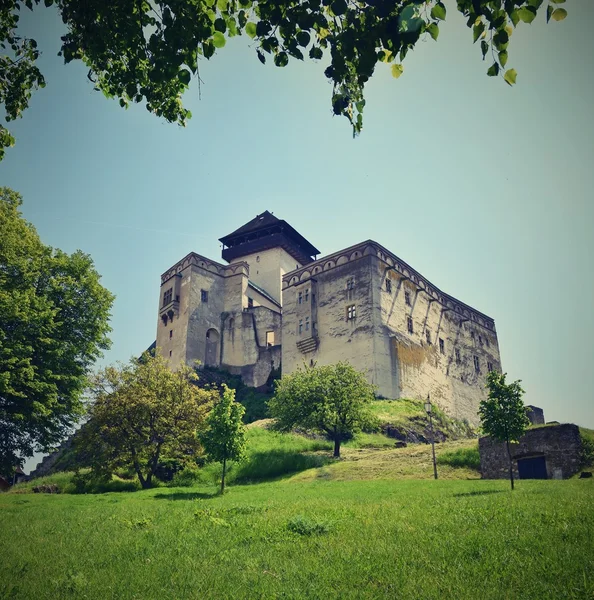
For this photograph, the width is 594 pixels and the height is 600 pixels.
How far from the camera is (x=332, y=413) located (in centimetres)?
3000

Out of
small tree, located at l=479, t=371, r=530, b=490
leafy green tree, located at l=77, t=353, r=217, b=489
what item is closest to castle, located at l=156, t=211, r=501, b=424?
leafy green tree, located at l=77, t=353, r=217, b=489

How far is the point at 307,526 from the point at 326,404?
67.3 feet

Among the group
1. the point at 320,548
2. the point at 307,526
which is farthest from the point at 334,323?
the point at 320,548

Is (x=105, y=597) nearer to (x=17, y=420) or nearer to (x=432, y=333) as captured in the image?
(x=17, y=420)

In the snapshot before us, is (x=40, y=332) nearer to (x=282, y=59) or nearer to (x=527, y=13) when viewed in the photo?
(x=282, y=59)

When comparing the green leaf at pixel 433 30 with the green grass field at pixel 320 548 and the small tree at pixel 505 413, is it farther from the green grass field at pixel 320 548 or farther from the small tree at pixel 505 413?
the small tree at pixel 505 413

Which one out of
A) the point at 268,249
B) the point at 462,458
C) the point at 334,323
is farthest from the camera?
the point at 268,249

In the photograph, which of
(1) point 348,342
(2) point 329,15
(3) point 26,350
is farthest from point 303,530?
(1) point 348,342

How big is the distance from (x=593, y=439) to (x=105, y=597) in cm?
2049

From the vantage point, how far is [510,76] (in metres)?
5.46

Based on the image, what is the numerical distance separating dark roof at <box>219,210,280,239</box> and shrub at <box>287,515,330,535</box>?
5517 cm

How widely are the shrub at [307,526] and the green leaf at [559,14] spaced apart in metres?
9.07

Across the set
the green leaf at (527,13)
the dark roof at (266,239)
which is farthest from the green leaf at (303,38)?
the dark roof at (266,239)

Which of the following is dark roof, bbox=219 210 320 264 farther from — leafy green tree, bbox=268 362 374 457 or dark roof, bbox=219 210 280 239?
leafy green tree, bbox=268 362 374 457
